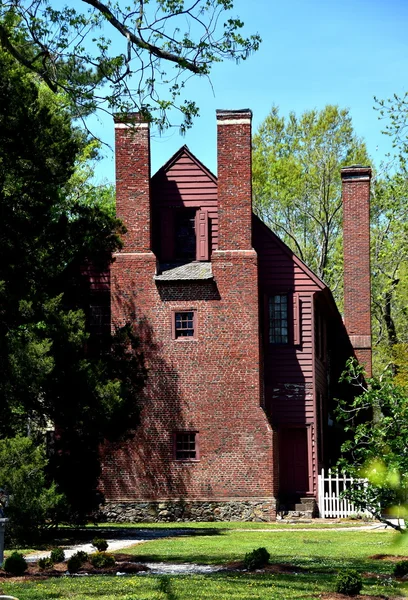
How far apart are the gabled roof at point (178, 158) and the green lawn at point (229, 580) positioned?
13390 millimetres

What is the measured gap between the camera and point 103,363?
74.7 feet

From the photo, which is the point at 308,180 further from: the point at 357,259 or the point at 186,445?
the point at 186,445

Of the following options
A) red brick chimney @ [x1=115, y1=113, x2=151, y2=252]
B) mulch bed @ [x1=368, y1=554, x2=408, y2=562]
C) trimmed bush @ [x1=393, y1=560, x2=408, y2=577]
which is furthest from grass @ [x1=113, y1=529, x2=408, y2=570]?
red brick chimney @ [x1=115, y1=113, x2=151, y2=252]

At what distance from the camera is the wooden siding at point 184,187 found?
30.2 metres

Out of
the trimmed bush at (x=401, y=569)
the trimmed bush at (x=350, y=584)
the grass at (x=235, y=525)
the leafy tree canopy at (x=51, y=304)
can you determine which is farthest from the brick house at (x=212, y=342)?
the trimmed bush at (x=350, y=584)

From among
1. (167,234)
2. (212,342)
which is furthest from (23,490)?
(167,234)

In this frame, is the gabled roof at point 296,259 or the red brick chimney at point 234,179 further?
the gabled roof at point 296,259

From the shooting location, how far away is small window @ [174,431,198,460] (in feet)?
94.4

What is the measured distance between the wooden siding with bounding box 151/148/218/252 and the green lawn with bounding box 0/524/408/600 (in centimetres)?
1273

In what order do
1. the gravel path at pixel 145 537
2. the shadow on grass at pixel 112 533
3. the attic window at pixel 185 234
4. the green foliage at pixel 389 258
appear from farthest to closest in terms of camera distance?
the green foliage at pixel 389 258, the attic window at pixel 185 234, the shadow on grass at pixel 112 533, the gravel path at pixel 145 537

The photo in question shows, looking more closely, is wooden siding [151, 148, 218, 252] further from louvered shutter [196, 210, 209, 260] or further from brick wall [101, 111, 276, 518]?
brick wall [101, 111, 276, 518]

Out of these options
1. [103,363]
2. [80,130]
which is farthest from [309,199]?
[103,363]

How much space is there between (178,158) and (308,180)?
63.9 ft

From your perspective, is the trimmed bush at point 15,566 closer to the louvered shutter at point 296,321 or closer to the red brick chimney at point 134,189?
the red brick chimney at point 134,189
